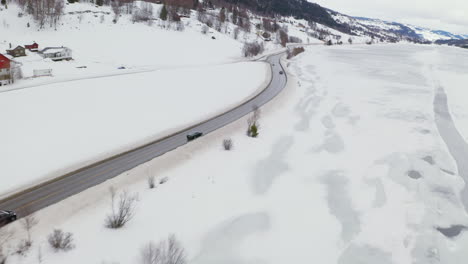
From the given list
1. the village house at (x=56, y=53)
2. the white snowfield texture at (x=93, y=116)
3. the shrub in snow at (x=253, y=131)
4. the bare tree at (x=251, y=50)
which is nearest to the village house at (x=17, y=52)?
the village house at (x=56, y=53)

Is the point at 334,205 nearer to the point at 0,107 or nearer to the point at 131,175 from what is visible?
the point at 131,175

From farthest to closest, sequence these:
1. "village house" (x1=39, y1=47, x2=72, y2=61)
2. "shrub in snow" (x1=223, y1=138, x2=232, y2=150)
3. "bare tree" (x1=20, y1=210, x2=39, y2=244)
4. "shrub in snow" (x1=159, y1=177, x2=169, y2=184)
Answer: "village house" (x1=39, y1=47, x2=72, y2=61) < "shrub in snow" (x1=223, y1=138, x2=232, y2=150) < "shrub in snow" (x1=159, y1=177, x2=169, y2=184) < "bare tree" (x1=20, y1=210, x2=39, y2=244)

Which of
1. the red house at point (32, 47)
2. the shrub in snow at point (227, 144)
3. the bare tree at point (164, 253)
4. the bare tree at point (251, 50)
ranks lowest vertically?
the bare tree at point (164, 253)

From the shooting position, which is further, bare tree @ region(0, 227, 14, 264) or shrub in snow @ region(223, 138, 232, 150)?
shrub in snow @ region(223, 138, 232, 150)

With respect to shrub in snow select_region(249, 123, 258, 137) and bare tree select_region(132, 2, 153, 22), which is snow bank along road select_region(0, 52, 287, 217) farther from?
bare tree select_region(132, 2, 153, 22)

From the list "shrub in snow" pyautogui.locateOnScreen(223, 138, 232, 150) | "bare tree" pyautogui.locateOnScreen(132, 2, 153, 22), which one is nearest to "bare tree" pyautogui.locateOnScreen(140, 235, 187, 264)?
"shrub in snow" pyautogui.locateOnScreen(223, 138, 232, 150)

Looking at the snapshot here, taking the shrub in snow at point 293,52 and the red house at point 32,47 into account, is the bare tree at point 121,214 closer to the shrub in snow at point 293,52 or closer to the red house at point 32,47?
the red house at point 32,47

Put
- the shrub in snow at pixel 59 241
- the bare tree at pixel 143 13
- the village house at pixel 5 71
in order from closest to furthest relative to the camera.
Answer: the shrub in snow at pixel 59 241
the village house at pixel 5 71
the bare tree at pixel 143 13
